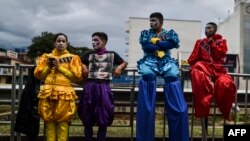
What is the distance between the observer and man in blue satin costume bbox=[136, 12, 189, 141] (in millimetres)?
5031

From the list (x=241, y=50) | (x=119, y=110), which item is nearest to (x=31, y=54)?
(x=241, y=50)

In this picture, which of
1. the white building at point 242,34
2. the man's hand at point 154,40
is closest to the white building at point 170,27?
the white building at point 242,34

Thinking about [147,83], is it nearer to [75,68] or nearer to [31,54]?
[75,68]

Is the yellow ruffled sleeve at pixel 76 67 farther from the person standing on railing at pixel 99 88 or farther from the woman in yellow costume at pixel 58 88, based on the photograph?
the person standing on railing at pixel 99 88

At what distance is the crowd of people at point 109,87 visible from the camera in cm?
509

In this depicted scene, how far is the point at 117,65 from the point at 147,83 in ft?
1.81

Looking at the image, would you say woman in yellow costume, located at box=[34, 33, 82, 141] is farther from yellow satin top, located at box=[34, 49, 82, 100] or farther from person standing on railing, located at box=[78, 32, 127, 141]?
person standing on railing, located at box=[78, 32, 127, 141]

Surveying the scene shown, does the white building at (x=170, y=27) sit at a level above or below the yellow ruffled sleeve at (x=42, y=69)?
above

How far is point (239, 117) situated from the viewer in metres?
6.97

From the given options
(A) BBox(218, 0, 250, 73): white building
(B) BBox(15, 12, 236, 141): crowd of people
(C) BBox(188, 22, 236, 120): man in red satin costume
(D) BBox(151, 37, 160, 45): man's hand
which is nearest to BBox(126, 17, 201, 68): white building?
(A) BBox(218, 0, 250, 73): white building

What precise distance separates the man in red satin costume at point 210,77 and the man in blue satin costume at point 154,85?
0.36 metres

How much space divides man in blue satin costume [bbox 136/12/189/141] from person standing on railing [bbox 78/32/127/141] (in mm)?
363

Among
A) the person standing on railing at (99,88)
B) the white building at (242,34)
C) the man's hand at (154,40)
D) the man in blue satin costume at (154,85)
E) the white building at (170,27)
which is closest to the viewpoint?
the man in blue satin costume at (154,85)

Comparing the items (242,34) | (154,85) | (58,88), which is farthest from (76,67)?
(242,34)
